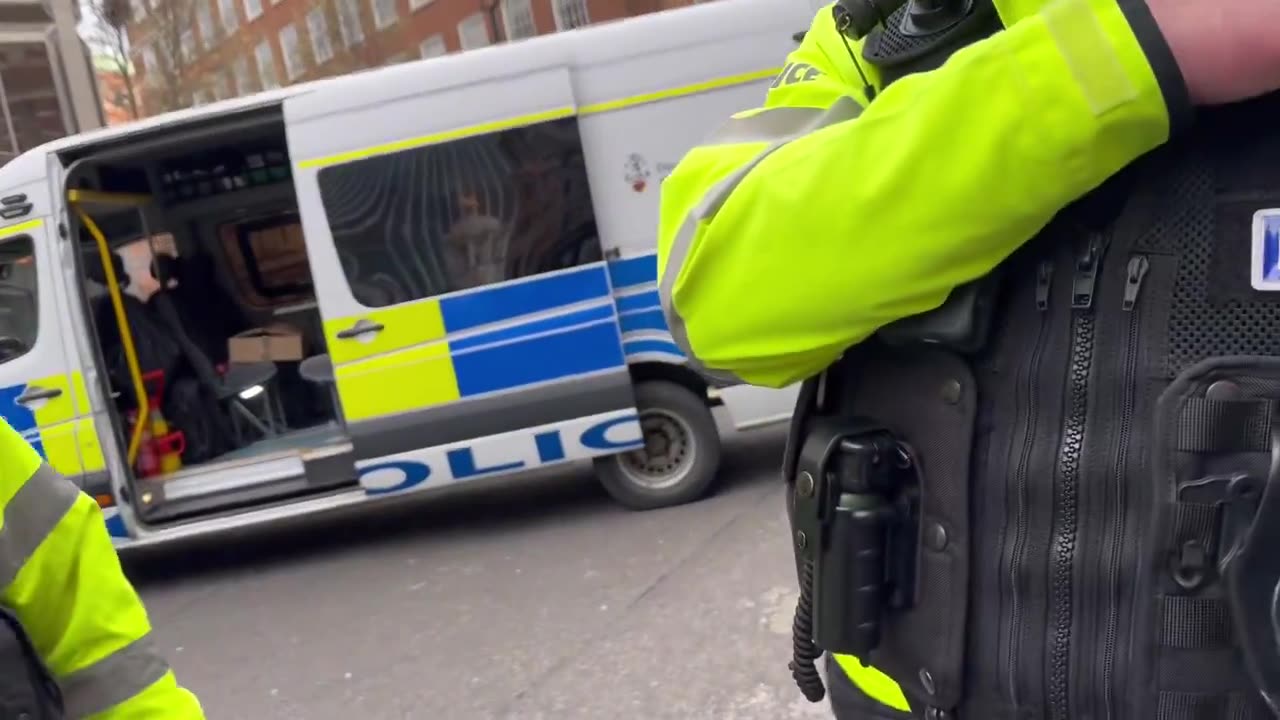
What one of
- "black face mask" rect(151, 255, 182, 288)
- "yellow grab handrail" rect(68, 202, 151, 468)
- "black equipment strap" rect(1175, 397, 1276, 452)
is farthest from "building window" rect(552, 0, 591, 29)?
"black equipment strap" rect(1175, 397, 1276, 452)

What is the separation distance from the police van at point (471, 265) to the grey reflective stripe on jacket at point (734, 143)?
4.27 meters

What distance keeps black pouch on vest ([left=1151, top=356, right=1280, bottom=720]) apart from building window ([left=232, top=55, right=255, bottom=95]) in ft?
53.7

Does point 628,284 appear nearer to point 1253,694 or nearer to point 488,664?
point 488,664

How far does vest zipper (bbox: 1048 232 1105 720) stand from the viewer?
0.94 metres

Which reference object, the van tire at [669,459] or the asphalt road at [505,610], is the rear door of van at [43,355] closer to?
the asphalt road at [505,610]

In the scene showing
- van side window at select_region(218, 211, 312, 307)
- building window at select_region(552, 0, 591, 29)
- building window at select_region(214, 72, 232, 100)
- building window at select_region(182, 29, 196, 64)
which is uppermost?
building window at select_region(552, 0, 591, 29)

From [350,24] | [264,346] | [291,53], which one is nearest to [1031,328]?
[264,346]

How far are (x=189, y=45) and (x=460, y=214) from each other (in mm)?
10497

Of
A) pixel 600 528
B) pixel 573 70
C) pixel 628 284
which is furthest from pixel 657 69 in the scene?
pixel 600 528

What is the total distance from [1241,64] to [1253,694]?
505mm

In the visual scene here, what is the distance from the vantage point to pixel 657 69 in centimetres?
549

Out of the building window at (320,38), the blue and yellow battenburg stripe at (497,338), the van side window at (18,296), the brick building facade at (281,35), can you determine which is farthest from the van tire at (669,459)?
the building window at (320,38)

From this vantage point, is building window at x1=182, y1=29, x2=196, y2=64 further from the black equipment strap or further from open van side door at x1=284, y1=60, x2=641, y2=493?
the black equipment strap

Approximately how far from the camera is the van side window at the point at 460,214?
5.58 meters
